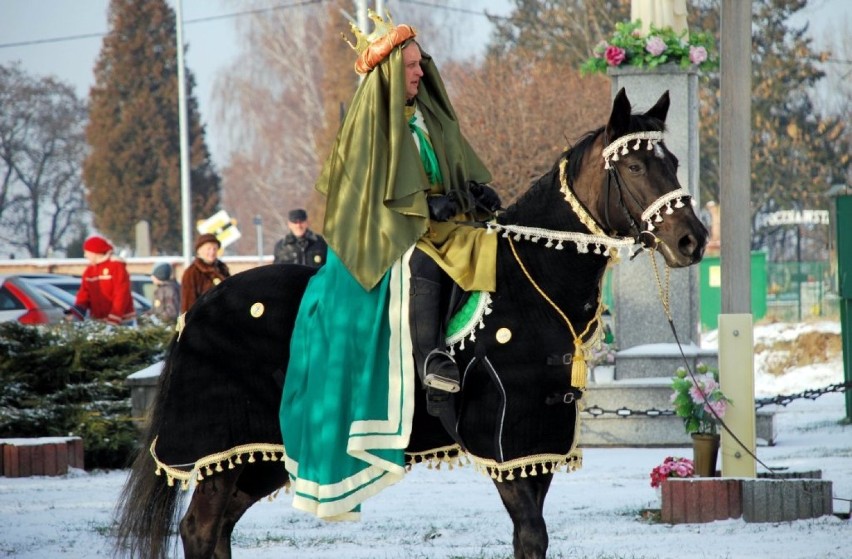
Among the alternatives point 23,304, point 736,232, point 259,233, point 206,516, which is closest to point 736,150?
point 736,232

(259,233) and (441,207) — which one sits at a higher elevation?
(259,233)

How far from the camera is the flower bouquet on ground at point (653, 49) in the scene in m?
13.2

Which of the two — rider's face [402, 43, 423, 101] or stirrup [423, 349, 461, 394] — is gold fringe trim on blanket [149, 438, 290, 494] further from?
rider's face [402, 43, 423, 101]

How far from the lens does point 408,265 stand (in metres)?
5.87

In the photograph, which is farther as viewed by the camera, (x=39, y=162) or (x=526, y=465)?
(x=39, y=162)

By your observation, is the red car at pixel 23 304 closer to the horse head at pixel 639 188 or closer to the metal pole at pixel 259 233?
the horse head at pixel 639 188

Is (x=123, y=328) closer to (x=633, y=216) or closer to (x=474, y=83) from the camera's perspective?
(x=633, y=216)

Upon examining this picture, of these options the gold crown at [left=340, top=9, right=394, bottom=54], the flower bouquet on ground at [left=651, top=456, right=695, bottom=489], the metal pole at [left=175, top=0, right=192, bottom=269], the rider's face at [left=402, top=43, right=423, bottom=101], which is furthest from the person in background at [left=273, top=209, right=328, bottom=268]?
the metal pole at [left=175, top=0, right=192, bottom=269]

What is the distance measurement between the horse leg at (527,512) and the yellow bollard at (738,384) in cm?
352

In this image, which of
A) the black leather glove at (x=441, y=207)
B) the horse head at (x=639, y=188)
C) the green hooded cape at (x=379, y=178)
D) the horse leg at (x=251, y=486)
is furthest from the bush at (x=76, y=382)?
the horse head at (x=639, y=188)

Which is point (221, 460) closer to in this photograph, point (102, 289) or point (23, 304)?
point (102, 289)

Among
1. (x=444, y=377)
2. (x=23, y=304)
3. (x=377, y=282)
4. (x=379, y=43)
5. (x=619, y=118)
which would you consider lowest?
(x=444, y=377)

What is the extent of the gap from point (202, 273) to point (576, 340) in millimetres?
8141

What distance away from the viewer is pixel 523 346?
18.5ft
